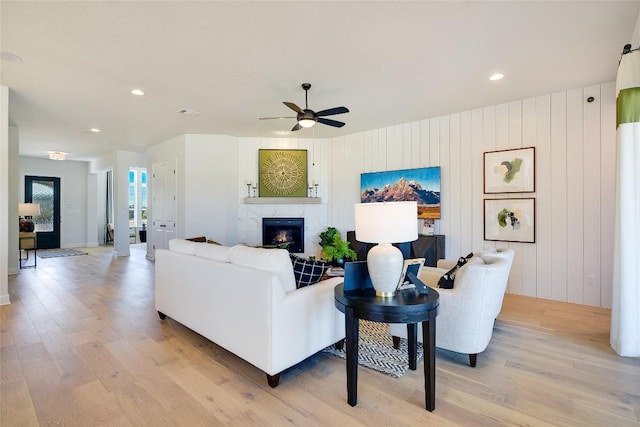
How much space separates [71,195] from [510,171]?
11.6m

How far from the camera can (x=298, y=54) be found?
303 cm

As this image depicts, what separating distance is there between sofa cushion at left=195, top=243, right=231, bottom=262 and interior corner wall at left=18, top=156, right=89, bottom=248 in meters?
9.32

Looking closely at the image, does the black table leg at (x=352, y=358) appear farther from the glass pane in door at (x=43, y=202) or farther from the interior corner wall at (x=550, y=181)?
the glass pane in door at (x=43, y=202)

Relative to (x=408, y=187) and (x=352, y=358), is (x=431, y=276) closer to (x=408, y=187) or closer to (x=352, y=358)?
(x=352, y=358)

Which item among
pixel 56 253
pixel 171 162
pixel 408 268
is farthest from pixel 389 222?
pixel 56 253

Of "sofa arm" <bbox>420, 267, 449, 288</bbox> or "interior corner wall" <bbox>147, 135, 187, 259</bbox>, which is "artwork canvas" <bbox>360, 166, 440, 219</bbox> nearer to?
"sofa arm" <bbox>420, 267, 449, 288</bbox>

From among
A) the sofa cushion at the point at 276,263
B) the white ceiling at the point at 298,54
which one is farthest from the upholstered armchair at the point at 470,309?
the white ceiling at the point at 298,54

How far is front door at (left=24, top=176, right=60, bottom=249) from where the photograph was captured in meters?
9.14

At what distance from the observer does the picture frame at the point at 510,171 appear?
14.0ft

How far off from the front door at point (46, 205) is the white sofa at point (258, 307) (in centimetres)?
933

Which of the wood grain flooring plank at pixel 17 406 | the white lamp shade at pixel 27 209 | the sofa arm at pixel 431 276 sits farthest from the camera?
the white lamp shade at pixel 27 209

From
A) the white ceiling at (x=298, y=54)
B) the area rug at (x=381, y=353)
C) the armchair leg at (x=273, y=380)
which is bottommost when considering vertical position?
the area rug at (x=381, y=353)

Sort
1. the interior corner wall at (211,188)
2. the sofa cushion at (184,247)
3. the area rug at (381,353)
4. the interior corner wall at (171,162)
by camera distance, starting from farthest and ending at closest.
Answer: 1. the interior corner wall at (171,162)
2. the interior corner wall at (211,188)
3. the sofa cushion at (184,247)
4. the area rug at (381,353)

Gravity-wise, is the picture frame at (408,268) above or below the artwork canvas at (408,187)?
below
